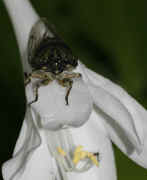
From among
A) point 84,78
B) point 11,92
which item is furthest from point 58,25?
point 84,78

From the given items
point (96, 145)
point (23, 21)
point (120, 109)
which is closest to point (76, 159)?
point (96, 145)

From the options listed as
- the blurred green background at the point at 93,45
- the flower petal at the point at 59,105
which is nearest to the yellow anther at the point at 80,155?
the flower petal at the point at 59,105

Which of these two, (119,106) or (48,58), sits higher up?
(48,58)

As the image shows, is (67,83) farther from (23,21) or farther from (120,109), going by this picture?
(23,21)

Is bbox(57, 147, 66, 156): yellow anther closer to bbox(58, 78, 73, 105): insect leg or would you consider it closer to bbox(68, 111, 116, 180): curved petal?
bbox(68, 111, 116, 180): curved petal

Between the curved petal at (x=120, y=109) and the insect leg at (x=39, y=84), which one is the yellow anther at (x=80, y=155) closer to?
the curved petal at (x=120, y=109)

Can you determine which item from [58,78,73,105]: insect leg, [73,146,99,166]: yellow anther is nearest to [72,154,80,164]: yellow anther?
[73,146,99,166]: yellow anther

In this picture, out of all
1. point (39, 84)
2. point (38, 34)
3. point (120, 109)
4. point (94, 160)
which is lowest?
point (94, 160)
